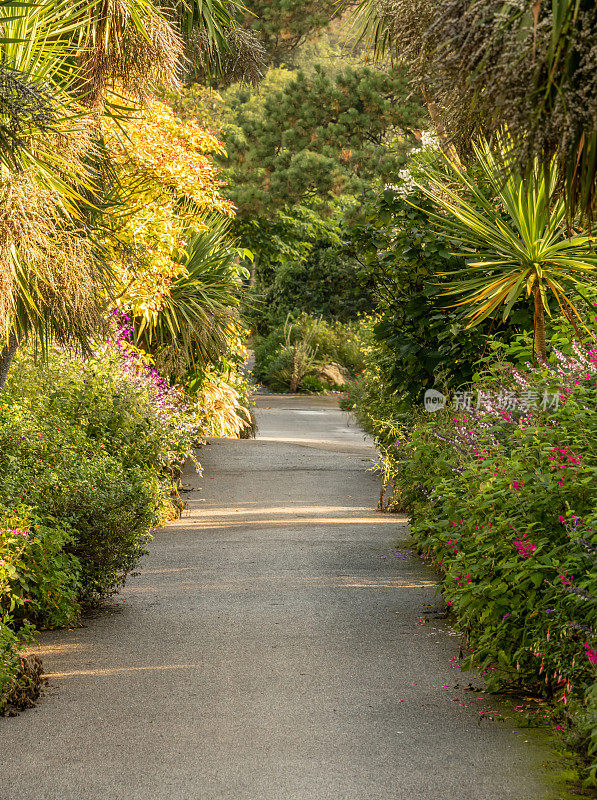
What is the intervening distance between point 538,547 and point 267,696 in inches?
64.1

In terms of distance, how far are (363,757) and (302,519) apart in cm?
625

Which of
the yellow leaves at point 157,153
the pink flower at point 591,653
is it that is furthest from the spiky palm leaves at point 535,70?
the yellow leaves at point 157,153

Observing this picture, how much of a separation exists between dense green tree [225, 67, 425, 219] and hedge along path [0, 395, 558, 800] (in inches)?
660

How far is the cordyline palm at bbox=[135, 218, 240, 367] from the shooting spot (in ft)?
40.7

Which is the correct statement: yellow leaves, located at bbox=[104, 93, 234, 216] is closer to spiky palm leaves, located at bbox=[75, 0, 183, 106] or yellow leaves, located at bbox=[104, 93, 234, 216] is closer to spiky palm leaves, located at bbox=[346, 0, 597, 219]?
spiky palm leaves, located at bbox=[75, 0, 183, 106]

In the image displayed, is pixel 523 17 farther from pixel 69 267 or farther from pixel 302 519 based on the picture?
pixel 302 519

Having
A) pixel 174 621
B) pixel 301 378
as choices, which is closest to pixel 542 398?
pixel 174 621

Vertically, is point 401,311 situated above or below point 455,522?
above

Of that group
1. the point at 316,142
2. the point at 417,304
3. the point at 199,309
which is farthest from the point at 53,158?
the point at 316,142

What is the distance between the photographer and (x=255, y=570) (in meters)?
7.74

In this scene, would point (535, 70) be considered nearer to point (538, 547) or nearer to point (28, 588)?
point (538, 547)

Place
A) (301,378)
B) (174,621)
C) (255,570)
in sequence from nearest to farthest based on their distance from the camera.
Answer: (174,621) → (255,570) → (301,378)

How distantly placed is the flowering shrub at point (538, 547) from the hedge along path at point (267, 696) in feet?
1.12

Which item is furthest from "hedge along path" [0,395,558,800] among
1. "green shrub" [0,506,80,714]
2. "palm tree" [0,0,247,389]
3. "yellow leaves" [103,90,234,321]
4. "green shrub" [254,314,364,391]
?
"green shrub" [254,314,364,391]
